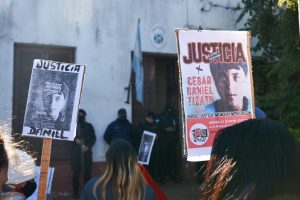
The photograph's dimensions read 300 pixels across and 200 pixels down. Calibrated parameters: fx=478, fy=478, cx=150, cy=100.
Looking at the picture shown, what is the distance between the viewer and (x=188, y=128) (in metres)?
4.85

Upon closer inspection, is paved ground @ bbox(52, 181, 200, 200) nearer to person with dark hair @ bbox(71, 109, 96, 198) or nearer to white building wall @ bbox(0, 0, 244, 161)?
person with dark hair @ bbox(71, 109, 96, 198)

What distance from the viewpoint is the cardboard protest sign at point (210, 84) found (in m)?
4.88

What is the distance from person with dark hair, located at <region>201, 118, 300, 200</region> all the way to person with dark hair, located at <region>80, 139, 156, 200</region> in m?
2.04

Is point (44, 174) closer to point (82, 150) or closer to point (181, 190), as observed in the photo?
point (82, 150)

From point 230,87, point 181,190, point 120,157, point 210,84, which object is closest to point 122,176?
point 120,157

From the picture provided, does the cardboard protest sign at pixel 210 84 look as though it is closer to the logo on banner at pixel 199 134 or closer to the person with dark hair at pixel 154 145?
the logo on banner at pixel 199 134

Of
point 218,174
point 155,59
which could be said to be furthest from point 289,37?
point 218,174

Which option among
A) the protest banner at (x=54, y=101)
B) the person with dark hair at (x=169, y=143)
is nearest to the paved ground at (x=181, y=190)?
the person with dark hair at (x=169, y=143)

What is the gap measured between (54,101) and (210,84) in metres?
1.73

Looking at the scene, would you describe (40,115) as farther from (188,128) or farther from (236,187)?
(236,187)

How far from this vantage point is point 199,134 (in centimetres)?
492

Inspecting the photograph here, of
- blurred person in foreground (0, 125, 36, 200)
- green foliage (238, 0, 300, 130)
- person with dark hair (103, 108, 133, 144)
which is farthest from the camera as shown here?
person with dark hair (103, 108, 133, 144)

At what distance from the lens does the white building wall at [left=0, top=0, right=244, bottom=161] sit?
10.1 m

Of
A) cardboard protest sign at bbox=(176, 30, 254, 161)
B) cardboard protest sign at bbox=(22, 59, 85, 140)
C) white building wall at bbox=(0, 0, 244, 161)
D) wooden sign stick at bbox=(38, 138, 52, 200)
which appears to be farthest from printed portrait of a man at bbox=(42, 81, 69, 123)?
white building wall at bbox=(0, 0, 244, 161)
